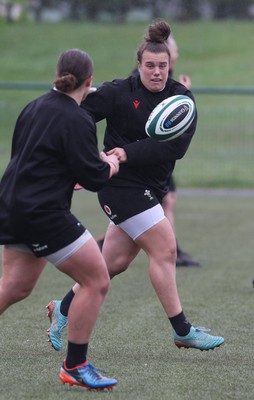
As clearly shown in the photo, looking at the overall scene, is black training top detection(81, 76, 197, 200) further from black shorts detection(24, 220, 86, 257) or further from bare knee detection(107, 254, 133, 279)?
black shorts detection(24, 220, 86, 257)

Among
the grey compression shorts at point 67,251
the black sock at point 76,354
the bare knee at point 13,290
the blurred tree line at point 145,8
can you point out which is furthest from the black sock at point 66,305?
the blurred tree line at point 145,8

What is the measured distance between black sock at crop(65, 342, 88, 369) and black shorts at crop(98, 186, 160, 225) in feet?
3.73

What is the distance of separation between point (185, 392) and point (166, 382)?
24 cm

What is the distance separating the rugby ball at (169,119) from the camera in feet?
19.8

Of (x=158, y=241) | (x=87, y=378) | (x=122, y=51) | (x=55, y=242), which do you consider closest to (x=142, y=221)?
(x=158, y=241)

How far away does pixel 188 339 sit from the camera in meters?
6.31

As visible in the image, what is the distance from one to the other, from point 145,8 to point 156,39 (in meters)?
31.4

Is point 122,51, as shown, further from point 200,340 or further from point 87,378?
point 87,378

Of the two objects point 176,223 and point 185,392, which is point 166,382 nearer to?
point 185,392

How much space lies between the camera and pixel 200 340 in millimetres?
6301

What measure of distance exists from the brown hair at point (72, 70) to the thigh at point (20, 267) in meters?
0.90

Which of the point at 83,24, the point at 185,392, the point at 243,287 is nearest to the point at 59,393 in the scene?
the point at 185,392

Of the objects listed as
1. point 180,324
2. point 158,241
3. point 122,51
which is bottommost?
point 122,51

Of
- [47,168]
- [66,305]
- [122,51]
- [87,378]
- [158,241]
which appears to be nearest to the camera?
[47,168]
